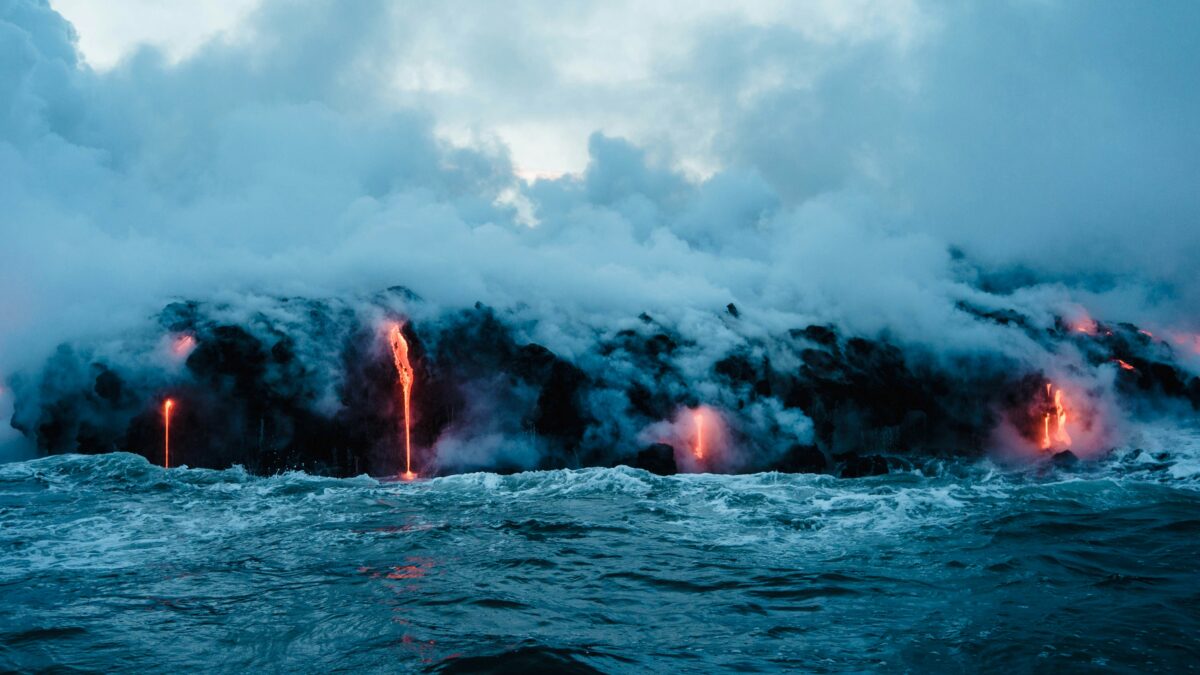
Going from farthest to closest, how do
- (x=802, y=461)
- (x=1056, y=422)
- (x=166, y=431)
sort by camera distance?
(x=1056, y=422), (x=802, y=461), (x=166, y=431)

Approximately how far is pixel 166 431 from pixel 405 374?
14.9 meters

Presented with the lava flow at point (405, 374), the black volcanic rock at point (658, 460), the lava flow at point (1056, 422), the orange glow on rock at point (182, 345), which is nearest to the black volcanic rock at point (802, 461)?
the black volcanic rock at point (658, 460)

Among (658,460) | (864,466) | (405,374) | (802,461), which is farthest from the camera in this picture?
(802,461)

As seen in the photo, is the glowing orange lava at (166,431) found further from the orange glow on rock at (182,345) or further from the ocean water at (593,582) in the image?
the ocean water at (593,582)

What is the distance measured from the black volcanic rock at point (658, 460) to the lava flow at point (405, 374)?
15737 millimetres

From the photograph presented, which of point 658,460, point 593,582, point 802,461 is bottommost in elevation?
point 802,461

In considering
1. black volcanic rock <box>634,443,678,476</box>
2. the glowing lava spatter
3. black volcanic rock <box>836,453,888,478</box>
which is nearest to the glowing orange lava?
black volcanic rock <box>634,443,678,476</box>

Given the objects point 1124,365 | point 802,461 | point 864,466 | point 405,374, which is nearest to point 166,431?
point 405,374

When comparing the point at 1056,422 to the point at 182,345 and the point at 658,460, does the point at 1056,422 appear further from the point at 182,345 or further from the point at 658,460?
the point at 182,345

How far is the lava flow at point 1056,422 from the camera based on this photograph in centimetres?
6438

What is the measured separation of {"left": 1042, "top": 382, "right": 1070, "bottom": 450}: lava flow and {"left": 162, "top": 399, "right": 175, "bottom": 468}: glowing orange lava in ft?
232

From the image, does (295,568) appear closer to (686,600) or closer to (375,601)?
(375,601)

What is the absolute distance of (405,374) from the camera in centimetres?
4972

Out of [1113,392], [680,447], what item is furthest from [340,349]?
[1113,392]
